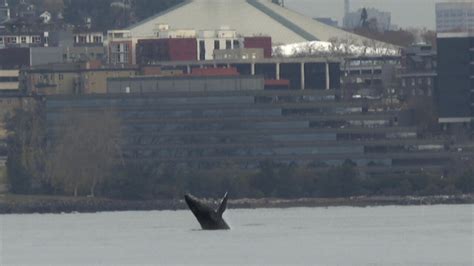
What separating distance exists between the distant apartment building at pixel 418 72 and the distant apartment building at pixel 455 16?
214cm

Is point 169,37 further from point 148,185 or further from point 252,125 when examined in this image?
point 148,185

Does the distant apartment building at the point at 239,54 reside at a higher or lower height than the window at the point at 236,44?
lower

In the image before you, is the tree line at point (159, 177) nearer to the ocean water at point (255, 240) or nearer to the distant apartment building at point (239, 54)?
the ocean water at point (255, 240)

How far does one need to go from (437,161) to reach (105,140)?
16248 millimetres

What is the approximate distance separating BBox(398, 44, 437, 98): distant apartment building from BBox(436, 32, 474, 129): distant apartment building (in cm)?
597

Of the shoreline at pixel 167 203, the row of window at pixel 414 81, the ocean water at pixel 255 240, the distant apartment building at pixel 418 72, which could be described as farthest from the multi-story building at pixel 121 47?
the ocean water at pixel 255 240

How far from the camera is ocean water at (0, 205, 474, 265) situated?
7788cm

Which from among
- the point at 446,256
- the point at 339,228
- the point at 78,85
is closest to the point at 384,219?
the point at 339,228

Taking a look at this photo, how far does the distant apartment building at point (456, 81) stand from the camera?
16538 centimetres

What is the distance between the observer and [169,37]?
194m

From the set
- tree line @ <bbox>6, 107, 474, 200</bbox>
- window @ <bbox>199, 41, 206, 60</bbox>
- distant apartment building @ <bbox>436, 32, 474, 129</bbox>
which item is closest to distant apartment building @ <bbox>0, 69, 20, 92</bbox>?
window @ <bbox>199, 41, 206, 60</bbox>

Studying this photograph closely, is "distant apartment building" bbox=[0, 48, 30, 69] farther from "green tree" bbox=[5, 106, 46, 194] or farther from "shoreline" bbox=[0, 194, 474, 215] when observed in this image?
"shoreline" bbox=[0, 194, 474, 215]

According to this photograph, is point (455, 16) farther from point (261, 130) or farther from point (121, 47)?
point (261, 130)

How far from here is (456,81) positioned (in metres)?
166
